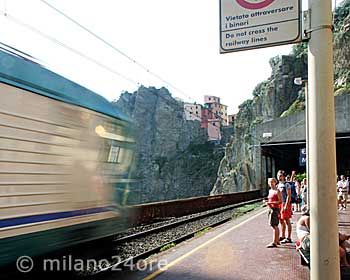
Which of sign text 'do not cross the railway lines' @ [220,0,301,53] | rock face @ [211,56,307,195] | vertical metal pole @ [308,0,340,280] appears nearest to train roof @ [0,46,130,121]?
sign text 'do not cross the railway lines' @ [220,0,301,53]

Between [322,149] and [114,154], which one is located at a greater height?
[114,154]

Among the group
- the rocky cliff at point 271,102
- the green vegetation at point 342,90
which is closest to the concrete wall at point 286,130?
the green vegetation at point 342,90

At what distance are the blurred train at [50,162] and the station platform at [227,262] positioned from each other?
1.31 m

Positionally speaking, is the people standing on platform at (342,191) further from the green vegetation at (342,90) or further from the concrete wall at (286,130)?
the green vegetation at (342,90)

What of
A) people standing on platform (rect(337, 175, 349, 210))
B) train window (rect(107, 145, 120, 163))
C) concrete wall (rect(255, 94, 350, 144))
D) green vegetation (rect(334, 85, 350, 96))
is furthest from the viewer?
green vegetation (rect(334, 85, 350, 96))

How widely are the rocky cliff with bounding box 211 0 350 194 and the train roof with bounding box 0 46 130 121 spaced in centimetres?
5261

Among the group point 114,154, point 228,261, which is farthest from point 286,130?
point 114,154

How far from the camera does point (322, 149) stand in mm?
2578

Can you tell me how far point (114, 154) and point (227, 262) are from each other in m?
2.95

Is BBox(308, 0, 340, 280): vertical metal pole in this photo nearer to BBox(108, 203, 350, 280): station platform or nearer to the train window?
BBox(108, 203, 350, 280): station platform

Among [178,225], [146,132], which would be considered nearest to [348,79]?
[178,225]

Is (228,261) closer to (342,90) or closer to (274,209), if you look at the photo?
(274,209)

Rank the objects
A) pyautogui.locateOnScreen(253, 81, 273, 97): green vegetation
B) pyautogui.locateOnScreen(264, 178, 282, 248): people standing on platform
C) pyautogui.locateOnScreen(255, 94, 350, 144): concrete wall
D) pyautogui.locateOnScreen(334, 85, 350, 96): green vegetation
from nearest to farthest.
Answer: pyautogui.locateOnScreen(264, 178, 282, 248): people standing on platform, pyautogui.locateOnScreen(255, 94, 350, 144): concrete wall, pyautogui.locateOnScreen(334, 85, 350, 96): green vegetation, pyautogui.locateOnScreen(253, 81, 273, 97): green vegetation

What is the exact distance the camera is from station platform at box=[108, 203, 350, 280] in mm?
6516
